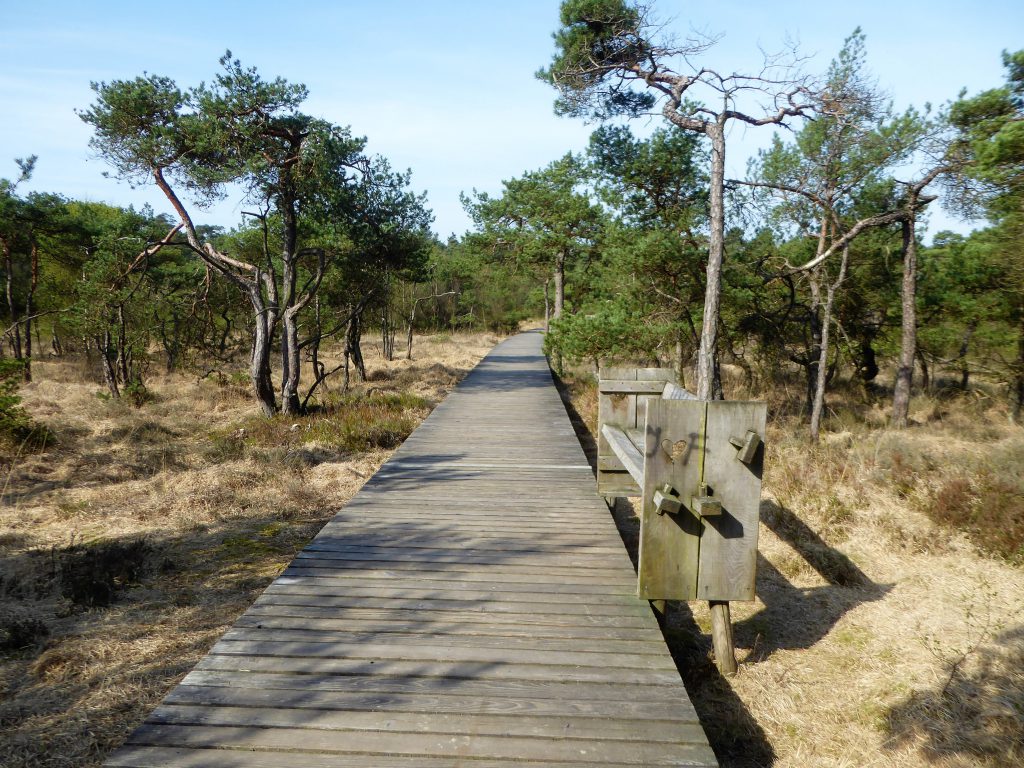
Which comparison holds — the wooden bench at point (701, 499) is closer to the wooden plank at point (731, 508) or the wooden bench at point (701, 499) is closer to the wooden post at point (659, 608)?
the wooden plank at point (731, 508)

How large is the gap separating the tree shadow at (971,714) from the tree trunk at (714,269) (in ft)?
19.1

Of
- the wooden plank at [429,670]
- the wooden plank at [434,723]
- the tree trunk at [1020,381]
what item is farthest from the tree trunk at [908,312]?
the wooden plank at [434,723]

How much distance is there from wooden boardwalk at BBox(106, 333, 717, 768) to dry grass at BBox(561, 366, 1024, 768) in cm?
99

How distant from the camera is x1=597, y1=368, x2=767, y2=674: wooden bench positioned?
3.42 metres

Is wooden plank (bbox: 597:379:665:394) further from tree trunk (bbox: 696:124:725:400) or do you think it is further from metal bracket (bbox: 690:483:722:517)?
tree trunk (bbox: 696:124:725:400)

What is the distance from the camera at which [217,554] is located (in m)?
5.84

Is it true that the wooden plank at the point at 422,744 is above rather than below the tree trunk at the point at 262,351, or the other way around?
below

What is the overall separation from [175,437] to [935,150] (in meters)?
14.6

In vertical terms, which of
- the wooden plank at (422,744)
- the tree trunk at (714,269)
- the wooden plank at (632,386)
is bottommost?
the wooden plank at (422,744)

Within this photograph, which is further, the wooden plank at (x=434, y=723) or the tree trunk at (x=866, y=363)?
the tree trunk at (x=866, y=363)

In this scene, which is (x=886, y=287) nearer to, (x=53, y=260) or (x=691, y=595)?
(x=691, y=595)

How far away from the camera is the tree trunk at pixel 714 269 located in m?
9.55

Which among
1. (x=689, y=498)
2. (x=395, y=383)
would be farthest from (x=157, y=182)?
(x=689, y=498)

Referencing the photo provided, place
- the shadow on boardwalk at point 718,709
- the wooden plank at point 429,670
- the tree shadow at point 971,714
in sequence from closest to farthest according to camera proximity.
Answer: the wooden plank at point 429,670 < the tree shadow at point 971,714 < the shadow on boardwalk at point 718,709
